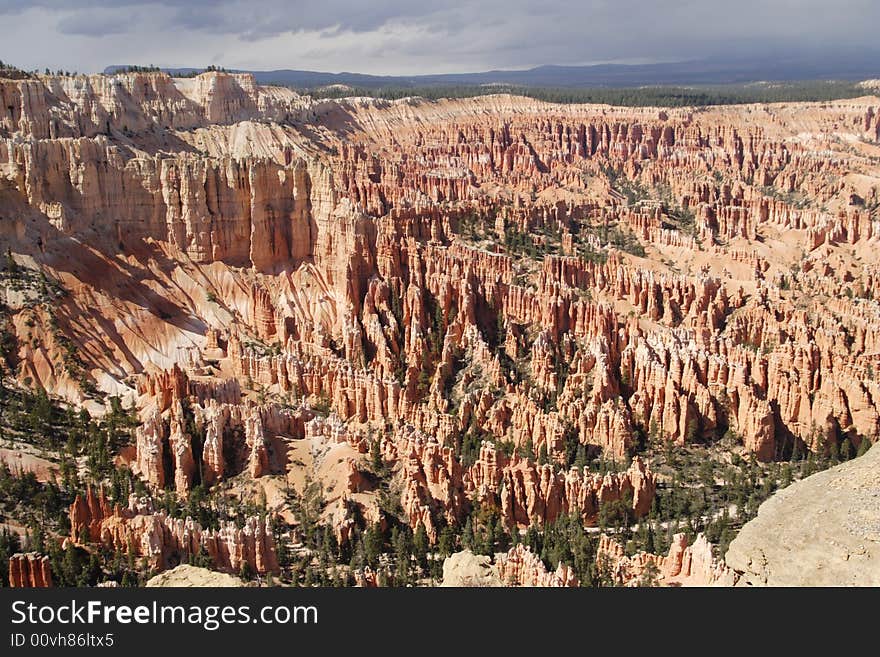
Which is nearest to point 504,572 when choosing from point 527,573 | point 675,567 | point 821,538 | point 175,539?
point 527,573

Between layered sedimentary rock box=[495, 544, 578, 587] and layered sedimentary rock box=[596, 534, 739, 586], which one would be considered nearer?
layered sedimentary rock box=[596, 534, 739, 586]

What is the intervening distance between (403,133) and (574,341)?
266ft

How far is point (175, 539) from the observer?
3334cm

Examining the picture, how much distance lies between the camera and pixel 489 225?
72.3 meters

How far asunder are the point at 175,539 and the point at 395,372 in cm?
2270

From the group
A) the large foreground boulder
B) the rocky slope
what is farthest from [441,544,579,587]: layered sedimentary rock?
the large foreground boulder

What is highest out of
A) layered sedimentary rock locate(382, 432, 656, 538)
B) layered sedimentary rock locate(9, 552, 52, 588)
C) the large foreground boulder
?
the large foreground boulder

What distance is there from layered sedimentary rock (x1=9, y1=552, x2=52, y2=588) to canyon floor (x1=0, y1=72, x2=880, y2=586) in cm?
7

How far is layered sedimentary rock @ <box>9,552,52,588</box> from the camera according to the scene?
29.6 meters

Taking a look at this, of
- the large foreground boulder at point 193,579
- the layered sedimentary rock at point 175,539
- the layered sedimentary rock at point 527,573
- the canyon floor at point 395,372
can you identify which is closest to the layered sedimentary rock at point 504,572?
the layered sedimentary rock at point 527,573

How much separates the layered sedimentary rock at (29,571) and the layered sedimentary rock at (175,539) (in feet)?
10.9

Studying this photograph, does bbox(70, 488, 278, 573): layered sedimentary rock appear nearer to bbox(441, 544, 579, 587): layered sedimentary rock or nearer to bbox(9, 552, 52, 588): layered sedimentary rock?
bbox(9, 552, 52, 588): layered sedimentary rock

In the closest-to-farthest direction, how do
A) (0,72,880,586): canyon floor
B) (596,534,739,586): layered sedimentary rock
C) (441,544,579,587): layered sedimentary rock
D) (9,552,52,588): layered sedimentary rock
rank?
(596,534,739,586): layered sedimentary rock → (441,544,579,587): layered sedimentary rock → (9,552,52,588): layered sedimentary rock → (0,72,880,586): canyon floor

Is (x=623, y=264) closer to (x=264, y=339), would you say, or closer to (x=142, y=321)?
(x=264, y=339)
